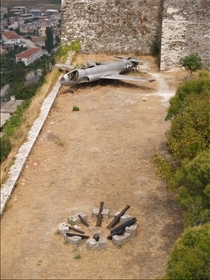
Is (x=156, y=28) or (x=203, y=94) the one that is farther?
(x=156, y=28)

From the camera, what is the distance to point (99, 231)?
278 inches

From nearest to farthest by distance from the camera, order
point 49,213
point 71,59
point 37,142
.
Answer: point 49,213 → point 37,142 → point 71,59

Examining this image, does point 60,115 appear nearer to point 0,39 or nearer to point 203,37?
point 203,37

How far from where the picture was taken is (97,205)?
7.74 m

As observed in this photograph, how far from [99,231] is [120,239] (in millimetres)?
454

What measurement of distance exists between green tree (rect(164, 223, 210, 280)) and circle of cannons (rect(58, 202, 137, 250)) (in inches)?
64.1

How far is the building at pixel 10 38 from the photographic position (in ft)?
308

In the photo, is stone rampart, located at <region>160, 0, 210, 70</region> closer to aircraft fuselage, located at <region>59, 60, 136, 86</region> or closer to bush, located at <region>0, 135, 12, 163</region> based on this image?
aircraft fuselage, located at <region>59, 60, 136, 86</region>

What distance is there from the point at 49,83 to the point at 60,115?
287 cm

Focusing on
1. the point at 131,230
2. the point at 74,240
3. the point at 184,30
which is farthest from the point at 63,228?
the point at 184,30

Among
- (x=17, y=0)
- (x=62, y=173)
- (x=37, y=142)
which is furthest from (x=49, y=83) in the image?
(x=17, y=0)

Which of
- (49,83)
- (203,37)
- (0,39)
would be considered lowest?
(0,39)

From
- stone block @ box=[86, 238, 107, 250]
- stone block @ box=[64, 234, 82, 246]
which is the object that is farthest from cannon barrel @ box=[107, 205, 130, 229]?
stone block @ box=[64, 234, 82, 246]

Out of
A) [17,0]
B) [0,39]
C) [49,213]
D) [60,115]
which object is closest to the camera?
[49,213]
